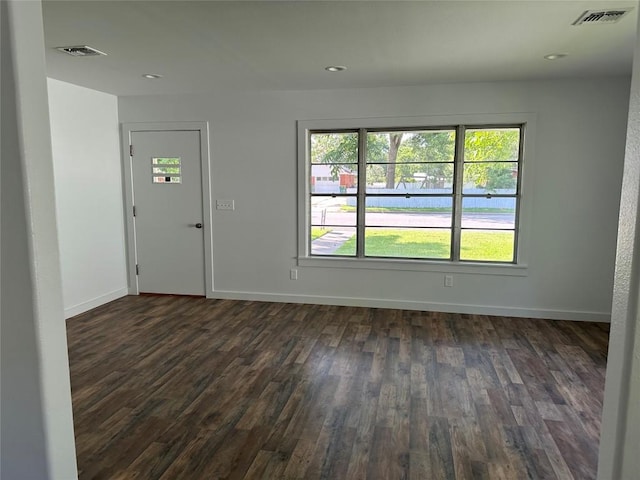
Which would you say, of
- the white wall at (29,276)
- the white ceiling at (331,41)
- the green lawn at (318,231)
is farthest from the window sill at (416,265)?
the white wall at (29,276)

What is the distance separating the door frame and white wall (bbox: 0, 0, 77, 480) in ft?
13.7

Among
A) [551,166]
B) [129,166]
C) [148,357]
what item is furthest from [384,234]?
[129,166]

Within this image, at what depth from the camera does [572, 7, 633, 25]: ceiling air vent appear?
2497 millimetres

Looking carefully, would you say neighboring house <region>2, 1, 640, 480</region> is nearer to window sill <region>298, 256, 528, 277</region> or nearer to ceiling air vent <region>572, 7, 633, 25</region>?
window sill <region>298, 256, 528, 277</region>

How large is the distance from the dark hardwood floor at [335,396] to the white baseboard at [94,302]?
169 mm

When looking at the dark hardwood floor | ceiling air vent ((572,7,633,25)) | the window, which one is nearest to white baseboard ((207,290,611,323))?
the dark hardwood floor

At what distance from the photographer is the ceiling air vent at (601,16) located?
2.50 m

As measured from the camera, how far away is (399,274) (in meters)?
4.90

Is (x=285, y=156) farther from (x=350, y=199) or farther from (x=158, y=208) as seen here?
(x=158, y=208)

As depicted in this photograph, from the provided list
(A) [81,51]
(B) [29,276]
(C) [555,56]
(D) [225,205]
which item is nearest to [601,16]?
(C) [555,56]

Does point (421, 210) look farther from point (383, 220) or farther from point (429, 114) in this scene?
point (429, 114)

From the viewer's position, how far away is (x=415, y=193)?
4.84m

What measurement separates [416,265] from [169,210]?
3.13 metres

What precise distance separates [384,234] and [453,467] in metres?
3.07
